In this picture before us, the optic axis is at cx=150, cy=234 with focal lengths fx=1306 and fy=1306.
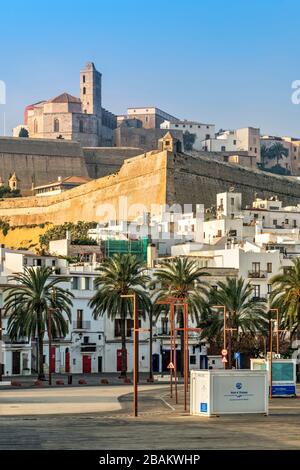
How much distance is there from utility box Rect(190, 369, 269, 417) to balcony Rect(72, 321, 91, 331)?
137 feet

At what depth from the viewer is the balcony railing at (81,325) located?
90750 millimetres

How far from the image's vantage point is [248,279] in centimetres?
9850

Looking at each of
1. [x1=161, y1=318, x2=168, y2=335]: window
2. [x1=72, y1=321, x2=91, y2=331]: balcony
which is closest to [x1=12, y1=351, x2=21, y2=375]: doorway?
[x1=72, y1=321, x2=91, y2=331]: balcony

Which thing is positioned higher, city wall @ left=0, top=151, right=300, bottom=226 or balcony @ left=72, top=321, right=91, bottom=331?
city wall @ left=0, top=151, right=300, bottom=226

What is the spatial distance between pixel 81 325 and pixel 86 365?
287 centimetres

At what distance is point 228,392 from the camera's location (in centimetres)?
4828

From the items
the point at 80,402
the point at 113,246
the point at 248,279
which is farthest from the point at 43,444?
the point at 113,246

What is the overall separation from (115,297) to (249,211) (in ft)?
201

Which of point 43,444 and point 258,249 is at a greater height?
point 258,249

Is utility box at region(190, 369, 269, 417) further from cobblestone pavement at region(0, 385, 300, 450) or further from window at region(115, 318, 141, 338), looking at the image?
window at region(115, 318, 141, 338)

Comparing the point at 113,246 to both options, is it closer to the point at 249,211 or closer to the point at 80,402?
the point at 249,211

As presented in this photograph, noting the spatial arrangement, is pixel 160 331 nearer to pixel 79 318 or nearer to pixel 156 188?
pixel 79 318

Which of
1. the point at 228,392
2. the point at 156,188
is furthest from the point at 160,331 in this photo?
the point at 156,188

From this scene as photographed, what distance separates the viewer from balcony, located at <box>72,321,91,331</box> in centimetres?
9075
